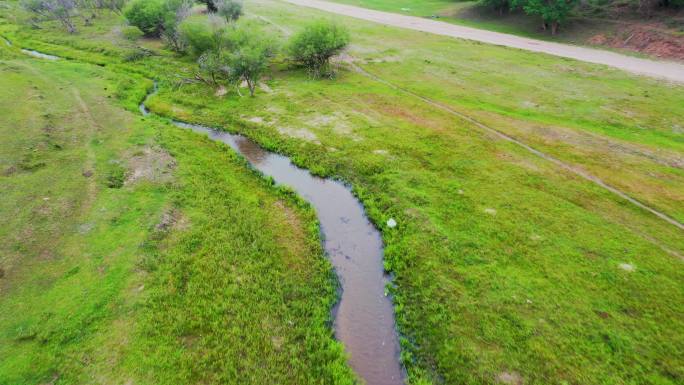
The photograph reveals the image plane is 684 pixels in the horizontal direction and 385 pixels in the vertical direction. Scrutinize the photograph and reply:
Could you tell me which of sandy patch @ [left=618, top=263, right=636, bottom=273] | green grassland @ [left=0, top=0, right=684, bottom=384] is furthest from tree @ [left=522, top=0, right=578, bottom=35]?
sandy patch @ [left=618, top=263, right=636, bottom=273]

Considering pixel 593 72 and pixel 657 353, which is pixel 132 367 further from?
pixel 593 72

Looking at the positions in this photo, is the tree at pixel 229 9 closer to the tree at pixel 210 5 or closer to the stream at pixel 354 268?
the tree at pixel 210 5

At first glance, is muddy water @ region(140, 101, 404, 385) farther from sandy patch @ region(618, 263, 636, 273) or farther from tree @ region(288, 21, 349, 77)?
tree @ region(288, 21, 349, 77)

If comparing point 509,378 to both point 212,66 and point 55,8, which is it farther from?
point 55,8

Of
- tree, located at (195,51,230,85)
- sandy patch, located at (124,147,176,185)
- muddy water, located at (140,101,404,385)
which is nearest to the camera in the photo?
muddy water, located at (140,101,404,385)

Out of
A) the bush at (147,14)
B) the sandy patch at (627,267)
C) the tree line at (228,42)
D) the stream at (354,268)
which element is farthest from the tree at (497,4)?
the sandy patch at (627,267)

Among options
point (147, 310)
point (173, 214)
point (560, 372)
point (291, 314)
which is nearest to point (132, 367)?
Result: point (147, 310)
